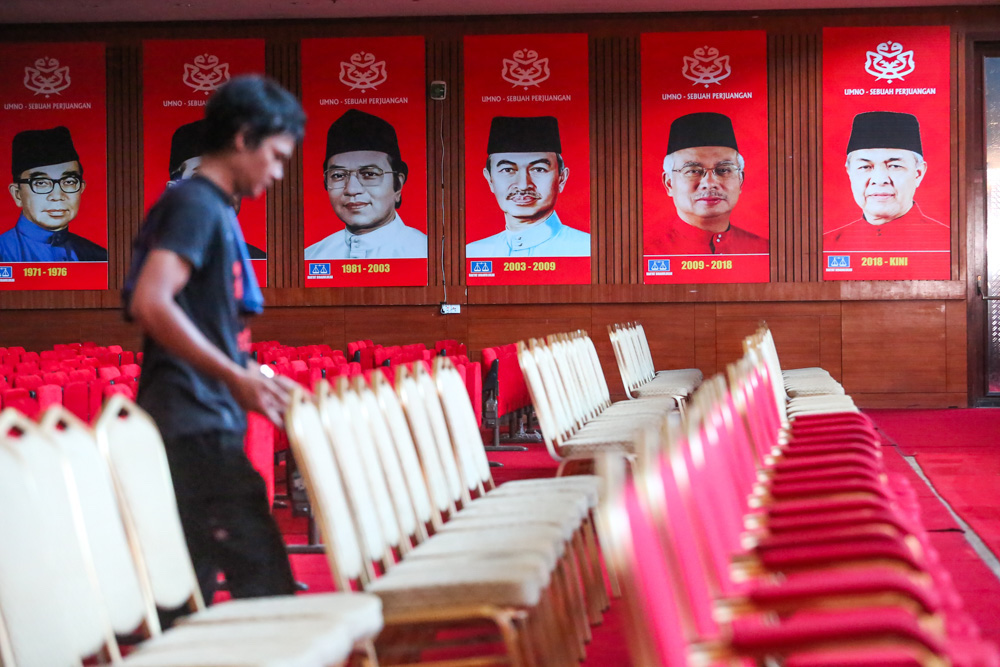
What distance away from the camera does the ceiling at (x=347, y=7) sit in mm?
10977

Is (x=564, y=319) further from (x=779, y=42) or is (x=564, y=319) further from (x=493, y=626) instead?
(x=493, y=626)

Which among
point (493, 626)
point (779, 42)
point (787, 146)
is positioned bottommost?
point (493, 626)

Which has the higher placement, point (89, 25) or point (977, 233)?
point (89, 25)

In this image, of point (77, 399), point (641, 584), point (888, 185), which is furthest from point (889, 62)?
point (641, 584)

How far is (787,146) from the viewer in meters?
11.0

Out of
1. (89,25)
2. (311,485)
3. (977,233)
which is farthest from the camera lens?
(89,25)

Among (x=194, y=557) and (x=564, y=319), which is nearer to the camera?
(x=194, y=557)

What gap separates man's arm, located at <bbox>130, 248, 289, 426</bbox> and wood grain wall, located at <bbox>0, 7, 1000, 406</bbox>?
9079 millimetres

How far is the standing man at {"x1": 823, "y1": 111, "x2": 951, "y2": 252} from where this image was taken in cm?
1081

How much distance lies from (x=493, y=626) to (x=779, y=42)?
9420 mm

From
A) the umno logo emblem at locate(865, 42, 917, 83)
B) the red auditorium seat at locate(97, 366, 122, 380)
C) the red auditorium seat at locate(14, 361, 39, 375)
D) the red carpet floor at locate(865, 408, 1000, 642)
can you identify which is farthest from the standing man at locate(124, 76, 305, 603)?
the umno logo emblem at locate(865, 42, 917, 83)

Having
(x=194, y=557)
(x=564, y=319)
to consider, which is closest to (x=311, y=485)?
(x=194, y=557)

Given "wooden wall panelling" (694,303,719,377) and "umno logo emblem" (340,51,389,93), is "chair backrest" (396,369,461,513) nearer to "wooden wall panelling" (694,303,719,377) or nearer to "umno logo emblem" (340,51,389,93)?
"wooden wall panelling" (694,303,719,377)

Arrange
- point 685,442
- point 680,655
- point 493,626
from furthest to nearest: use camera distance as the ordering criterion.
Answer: point 493,626 < point 685,442 < point 680,655
